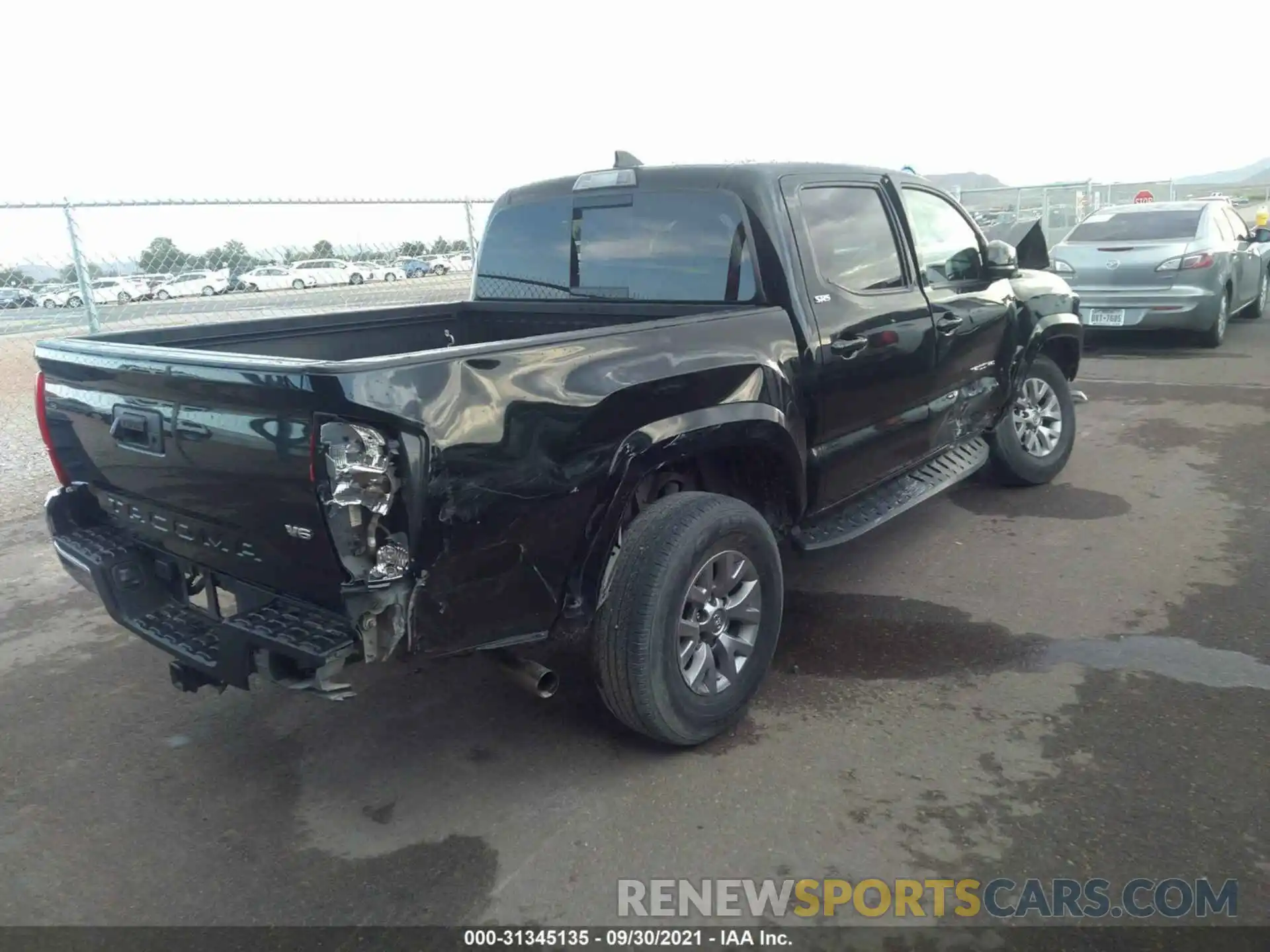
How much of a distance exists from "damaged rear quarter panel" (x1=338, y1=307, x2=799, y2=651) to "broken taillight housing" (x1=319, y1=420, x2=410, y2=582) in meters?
0.06

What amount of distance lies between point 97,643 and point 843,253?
3738 mm

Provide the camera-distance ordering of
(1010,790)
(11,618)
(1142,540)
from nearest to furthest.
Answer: (1010,790)
(11,618)
(1142,540)

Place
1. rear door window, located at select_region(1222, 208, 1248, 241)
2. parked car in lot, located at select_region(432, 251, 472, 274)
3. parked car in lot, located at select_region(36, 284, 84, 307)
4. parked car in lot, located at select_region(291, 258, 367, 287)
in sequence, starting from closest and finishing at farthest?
parked car in lot, located at select_region(36, 284, 84, 307), parked car in lot, located at select_region(291, 258, 367, 287), parked car in lot, located at select_region(432, 251, 472, 274), rear door window, located at select_region(1222, 208, 1248, 241)

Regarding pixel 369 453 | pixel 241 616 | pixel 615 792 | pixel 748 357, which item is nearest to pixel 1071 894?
pixel 615 792

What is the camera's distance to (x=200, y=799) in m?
3.15

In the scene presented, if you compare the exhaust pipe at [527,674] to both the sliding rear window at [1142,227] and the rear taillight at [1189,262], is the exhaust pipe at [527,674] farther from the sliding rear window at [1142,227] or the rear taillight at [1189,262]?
the sliding rear window at [1142,227]

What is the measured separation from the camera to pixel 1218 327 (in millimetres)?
10633

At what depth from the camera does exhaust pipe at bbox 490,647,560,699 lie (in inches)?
117

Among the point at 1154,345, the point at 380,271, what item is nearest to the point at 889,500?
the point at 380,271

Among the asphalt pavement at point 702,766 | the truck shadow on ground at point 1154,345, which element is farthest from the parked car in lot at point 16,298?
the truck shadow on ground at point 1154,345

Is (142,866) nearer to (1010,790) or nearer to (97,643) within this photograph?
(97,643)

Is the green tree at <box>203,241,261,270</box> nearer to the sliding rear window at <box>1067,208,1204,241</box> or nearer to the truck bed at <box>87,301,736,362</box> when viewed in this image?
the truck bed at <box>87,301,736,362</box>

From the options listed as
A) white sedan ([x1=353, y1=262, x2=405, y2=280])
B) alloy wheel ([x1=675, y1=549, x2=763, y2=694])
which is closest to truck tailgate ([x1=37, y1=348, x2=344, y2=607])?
alloy wheel ([x1=675, y1=549, x2=763, y2=694])

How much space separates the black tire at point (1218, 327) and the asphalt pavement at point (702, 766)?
683 centimetres
